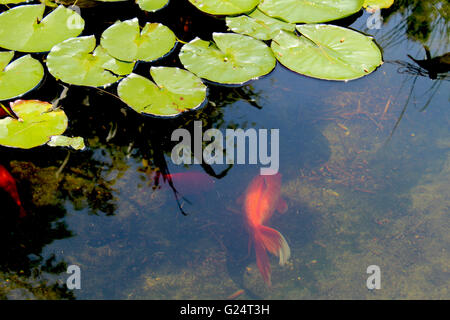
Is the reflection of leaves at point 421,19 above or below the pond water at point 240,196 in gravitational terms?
above

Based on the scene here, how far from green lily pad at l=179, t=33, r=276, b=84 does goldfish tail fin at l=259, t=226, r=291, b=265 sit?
1.17 meters

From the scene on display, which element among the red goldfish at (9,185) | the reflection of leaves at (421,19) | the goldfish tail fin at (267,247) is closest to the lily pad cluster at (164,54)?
the red goldfish at (9,185)

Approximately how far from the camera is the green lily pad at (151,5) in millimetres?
3334

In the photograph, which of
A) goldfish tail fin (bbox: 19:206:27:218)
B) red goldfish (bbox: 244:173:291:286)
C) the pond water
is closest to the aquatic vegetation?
the pond water

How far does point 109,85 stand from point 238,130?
1006 mm

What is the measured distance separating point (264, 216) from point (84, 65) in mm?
1721

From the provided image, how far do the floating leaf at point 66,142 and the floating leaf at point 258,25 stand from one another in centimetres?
149

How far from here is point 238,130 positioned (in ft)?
9.13

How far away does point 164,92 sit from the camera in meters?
2.82

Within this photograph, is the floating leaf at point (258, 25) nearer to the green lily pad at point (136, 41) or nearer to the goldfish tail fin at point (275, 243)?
the green lily pad at point (136, 41)

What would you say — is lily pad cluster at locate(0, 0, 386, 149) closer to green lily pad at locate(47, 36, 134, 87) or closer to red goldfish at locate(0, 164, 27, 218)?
green lily pad at locate(47, 36, 134, 87)
